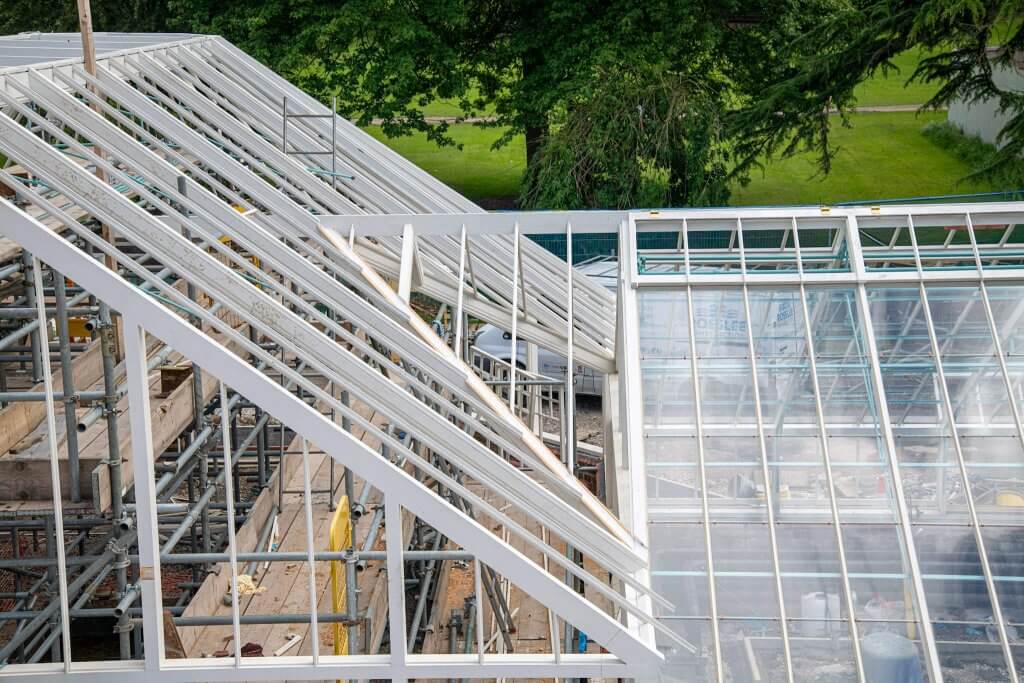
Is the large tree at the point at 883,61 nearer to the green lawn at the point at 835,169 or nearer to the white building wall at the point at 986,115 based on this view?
the green lawn at the point at 835,169

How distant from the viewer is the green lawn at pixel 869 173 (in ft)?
112

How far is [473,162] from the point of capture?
39906mm

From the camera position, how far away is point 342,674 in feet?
22.2

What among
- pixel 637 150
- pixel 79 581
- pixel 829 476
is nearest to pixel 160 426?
pixel 79 581

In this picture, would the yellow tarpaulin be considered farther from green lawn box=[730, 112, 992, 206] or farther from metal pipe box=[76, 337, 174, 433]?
green lawn box=[730, 112, 992, 206]

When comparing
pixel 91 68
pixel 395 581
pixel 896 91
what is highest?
pixel 896 91

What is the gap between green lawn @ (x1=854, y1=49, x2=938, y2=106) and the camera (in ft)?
166

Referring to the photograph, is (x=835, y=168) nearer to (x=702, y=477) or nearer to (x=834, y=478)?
(x=834, y=478)

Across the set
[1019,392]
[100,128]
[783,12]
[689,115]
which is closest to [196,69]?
[100,128]

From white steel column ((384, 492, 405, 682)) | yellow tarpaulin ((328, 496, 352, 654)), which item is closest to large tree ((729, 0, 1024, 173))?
yellow tarpaulin ((328, 496, 352, 654))

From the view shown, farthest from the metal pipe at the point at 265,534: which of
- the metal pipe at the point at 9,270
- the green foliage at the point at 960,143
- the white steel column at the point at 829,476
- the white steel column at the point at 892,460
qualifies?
the green foliage at the point at 960,143

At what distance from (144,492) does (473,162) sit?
34.0m

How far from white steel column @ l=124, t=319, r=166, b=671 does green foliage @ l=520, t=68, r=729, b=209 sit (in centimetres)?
1924

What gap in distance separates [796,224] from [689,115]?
1447 centimetres
